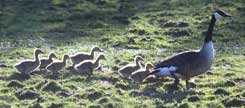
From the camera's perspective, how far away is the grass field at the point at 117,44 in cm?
1802

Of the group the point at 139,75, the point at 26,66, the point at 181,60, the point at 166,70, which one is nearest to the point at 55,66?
the point at 26,66

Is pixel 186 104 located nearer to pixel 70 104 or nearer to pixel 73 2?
pixel 70 104

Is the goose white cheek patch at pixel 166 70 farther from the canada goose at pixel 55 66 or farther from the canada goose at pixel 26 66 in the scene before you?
the canada goose at pixel 26 66

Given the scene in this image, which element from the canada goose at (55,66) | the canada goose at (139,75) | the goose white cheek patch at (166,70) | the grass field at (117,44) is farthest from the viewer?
the canada goose at (55,66)

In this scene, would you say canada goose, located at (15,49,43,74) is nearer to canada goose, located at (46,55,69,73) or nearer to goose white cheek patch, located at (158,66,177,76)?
canada goose, located at (46,55,69,73)

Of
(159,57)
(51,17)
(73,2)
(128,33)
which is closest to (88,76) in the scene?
(159,57)

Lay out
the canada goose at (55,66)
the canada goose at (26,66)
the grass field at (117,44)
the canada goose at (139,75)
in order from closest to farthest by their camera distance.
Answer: the grass field at (117,44), the canada goose at (139,75), the canada goose at (26,66), the canada goose at (55,66)

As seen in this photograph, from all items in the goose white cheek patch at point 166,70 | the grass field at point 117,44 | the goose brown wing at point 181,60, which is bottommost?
the grass field at point 117,44

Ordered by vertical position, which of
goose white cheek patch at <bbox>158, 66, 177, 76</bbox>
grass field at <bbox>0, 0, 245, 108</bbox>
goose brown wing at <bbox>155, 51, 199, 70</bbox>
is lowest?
grass field at <bbox>0, 0, 245, 108</bbox>

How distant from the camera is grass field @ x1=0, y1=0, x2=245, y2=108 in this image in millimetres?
18016

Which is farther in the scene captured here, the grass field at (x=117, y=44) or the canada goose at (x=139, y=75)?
the canada goose at (x=139, y=75)

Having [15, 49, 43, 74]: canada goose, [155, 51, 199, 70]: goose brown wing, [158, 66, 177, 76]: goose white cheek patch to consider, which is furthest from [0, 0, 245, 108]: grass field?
[155, 51, 199, 70]: goose brown wing

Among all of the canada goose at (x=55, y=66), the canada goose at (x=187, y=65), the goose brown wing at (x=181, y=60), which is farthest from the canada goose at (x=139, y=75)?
the canada goose at (x=55, y=66)

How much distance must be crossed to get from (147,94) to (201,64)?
176cm
